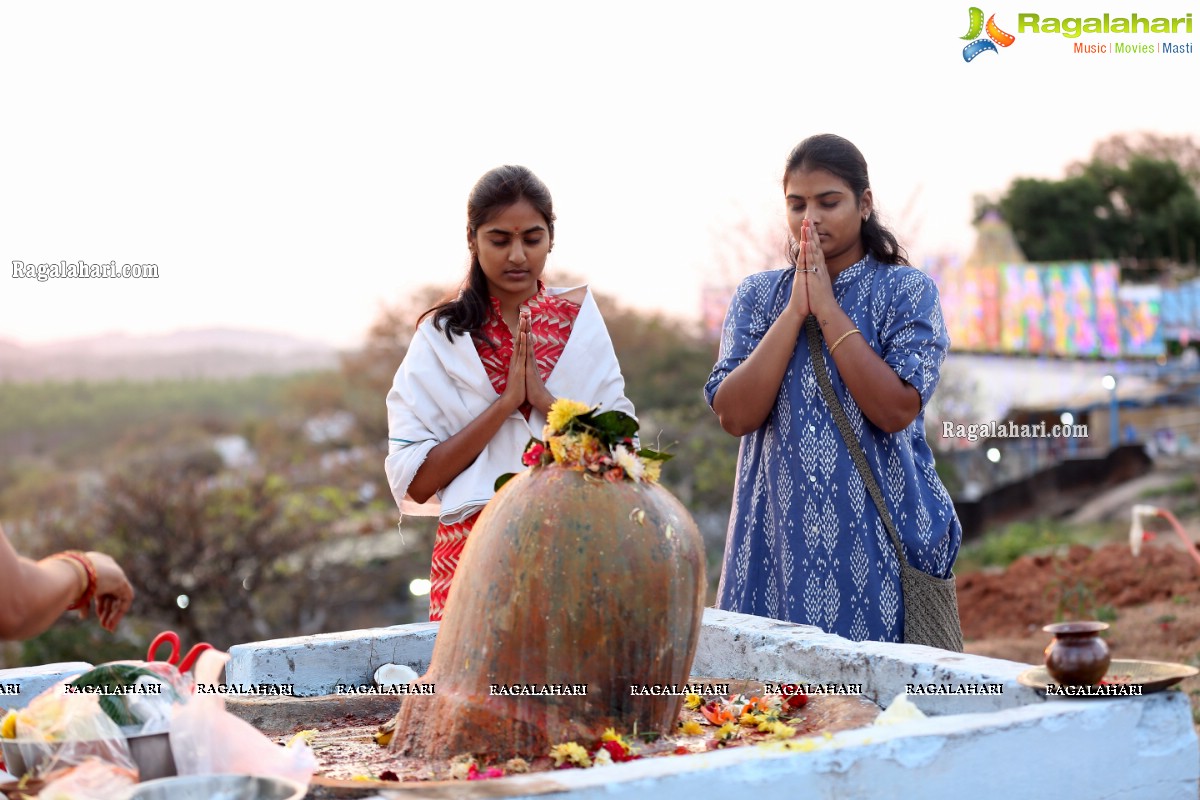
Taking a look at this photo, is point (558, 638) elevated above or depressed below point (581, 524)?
below

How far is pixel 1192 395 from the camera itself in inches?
881

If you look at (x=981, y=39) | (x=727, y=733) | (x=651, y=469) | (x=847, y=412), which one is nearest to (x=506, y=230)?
(x=651, y=469)

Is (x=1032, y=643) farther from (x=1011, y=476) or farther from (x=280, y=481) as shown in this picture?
(x=1011, y=476)

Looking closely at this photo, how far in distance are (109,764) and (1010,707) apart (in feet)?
7.16

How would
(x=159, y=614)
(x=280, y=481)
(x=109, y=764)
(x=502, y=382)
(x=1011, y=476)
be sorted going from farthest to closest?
(x=1011, y=476) < (x=280, y=481) < (x=159, y=614) < (x=502, y=382) < (x=109, y=764)

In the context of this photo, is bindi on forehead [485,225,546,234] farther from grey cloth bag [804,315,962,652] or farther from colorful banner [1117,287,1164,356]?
colorful banner [1117,287,1164,356]

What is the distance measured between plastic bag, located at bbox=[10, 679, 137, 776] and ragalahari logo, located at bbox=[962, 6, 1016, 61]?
7.36 meters

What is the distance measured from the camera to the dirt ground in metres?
8.91

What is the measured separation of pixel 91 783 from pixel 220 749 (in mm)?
295

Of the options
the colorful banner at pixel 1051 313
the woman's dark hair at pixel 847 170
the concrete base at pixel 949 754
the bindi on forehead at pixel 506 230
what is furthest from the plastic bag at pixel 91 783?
the colorful banner at pixel 1051 313

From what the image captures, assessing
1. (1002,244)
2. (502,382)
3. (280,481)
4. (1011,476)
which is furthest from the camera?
(1002,244)

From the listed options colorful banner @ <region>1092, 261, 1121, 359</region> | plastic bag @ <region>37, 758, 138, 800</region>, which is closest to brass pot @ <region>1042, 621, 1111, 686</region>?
Answer: plastic bag @ <region>37, 758, 138, 800</region>

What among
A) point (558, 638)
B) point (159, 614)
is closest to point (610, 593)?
point (558, 638)

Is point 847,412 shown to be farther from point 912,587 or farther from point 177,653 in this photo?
point 177,653
